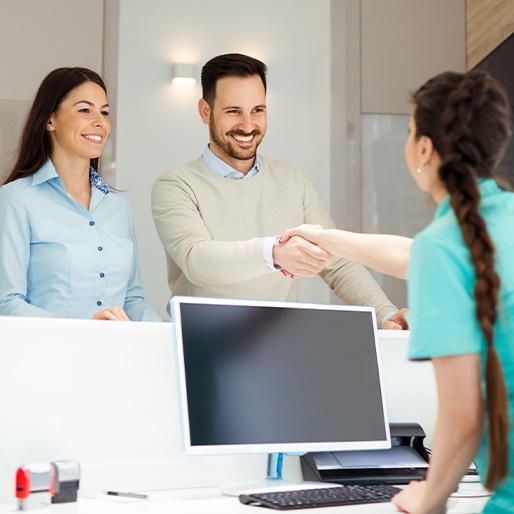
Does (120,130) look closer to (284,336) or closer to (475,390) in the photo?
(284,336)

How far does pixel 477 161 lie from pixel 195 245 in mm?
1520

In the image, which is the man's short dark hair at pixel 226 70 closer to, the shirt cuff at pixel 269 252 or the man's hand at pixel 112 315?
the shirt cuff at pixel 269 252

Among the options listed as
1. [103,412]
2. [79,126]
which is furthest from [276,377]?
[79,126]

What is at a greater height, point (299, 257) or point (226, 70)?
point (226, 70)

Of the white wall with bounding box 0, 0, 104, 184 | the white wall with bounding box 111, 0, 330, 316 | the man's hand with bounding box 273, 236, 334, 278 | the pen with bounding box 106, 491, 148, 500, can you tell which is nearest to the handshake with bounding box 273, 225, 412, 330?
the man's hand with bounding box 273, 236, 334, 278

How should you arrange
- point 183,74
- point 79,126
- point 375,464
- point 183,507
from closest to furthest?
point 183,507 → point 375,464 → point 79,126 → point 183,74

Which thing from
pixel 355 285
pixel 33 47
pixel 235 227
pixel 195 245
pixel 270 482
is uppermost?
pixel 33 47

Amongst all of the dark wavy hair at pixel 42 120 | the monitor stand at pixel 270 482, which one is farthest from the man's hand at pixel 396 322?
the dark wavy hair at pixel 42 120

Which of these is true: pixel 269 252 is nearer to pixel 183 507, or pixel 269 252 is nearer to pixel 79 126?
pixel 79 126

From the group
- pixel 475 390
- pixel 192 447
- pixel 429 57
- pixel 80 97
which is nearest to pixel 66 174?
pixel 80 97

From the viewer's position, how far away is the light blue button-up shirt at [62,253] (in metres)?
2.54

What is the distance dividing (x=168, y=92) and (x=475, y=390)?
3.94m

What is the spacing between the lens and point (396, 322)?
2520 millimetres

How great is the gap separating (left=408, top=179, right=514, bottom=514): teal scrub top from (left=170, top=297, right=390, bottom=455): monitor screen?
75 centimetres
